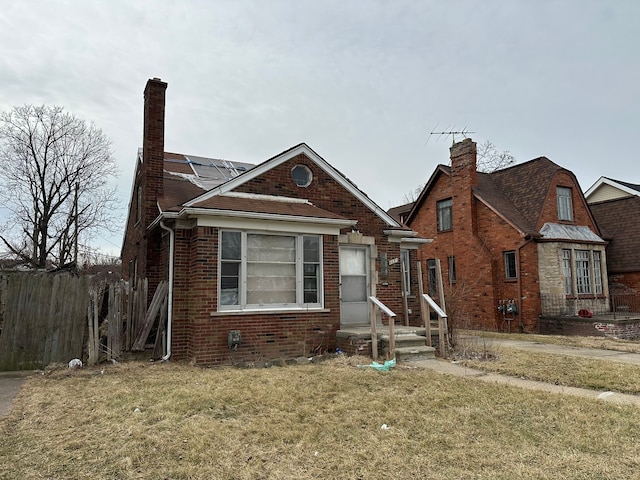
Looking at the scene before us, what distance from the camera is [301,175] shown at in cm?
1165

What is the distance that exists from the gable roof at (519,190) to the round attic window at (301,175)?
1043 cm

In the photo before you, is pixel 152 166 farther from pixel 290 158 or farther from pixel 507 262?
pixel 507 262

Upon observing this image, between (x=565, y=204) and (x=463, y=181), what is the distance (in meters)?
4.40

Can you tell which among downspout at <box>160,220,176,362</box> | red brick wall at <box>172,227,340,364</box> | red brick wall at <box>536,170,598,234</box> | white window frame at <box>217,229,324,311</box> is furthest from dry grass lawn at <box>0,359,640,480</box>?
red brick wall at <box>536,170,598,234</box>

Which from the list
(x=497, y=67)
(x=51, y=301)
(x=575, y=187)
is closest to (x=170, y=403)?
(x=51, y=301)

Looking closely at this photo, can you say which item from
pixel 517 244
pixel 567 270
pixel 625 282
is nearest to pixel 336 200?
pixel 517 244

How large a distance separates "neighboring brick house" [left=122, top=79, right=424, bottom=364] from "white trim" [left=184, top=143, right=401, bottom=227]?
0.09 feet

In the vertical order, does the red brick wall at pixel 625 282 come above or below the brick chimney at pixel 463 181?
below

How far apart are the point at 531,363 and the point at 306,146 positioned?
7.00 meters

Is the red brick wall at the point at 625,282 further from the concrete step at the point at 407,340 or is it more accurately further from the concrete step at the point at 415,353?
the concrete step at the point at 415,353

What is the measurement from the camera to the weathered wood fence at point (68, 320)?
8.57 m

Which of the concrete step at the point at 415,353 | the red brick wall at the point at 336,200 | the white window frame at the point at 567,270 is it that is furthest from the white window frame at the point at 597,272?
the concrete step at the point at 415,353

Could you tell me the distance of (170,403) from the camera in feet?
19.5

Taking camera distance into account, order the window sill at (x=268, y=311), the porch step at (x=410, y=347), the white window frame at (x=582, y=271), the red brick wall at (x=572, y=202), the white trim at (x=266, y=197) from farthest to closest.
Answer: the red brick wall at (x=572, y=202)
the white window frame at (x=582, y=271)
the white trim at (x=266, y=197)
the porch step at (x=410, y=347)
the window sill at (x=268, y=311)
